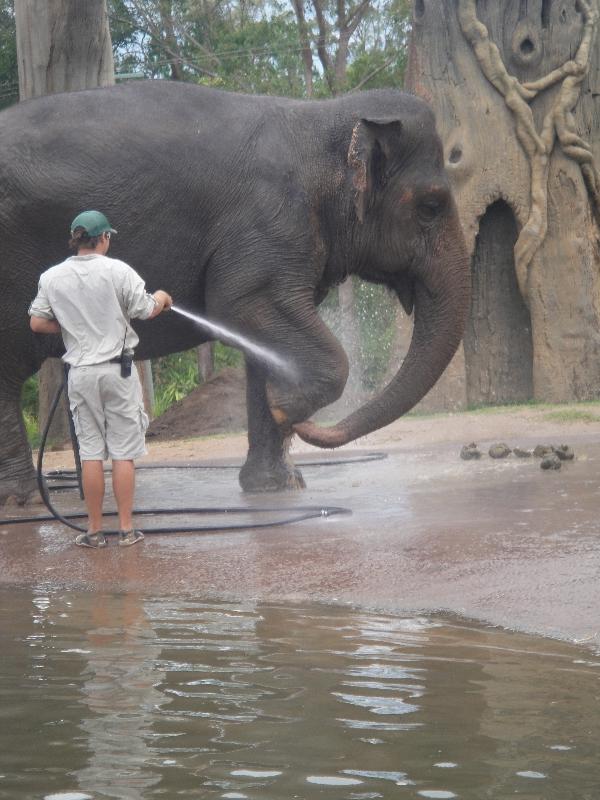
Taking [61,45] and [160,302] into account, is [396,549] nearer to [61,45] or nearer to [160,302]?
[160,302]

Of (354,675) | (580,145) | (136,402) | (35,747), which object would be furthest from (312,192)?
(580,145)

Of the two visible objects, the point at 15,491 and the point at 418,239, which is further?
the point at 15,491

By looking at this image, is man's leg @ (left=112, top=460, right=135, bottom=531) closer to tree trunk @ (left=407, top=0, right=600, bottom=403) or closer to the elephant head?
the elephant head

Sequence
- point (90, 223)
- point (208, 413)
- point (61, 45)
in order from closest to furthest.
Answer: point (90, 223)
point (61, 45)
point (208, 413)

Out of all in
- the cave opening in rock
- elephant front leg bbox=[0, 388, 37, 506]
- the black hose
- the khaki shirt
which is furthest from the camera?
the cave opening in rock

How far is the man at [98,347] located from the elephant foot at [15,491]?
5.86ft

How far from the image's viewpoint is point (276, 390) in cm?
774

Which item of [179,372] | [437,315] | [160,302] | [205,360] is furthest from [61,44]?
[179,372]

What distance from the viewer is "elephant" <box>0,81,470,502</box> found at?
7.70 m

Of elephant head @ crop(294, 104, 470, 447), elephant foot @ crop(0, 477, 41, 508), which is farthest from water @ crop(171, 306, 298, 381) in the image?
elephant foot @ crop(0, 477, 41, 508)

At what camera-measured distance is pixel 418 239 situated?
8.05 meters

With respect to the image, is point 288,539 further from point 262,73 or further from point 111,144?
point 262,73

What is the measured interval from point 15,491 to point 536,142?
7.95 m

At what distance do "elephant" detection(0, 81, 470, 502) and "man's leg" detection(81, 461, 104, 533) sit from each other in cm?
140
